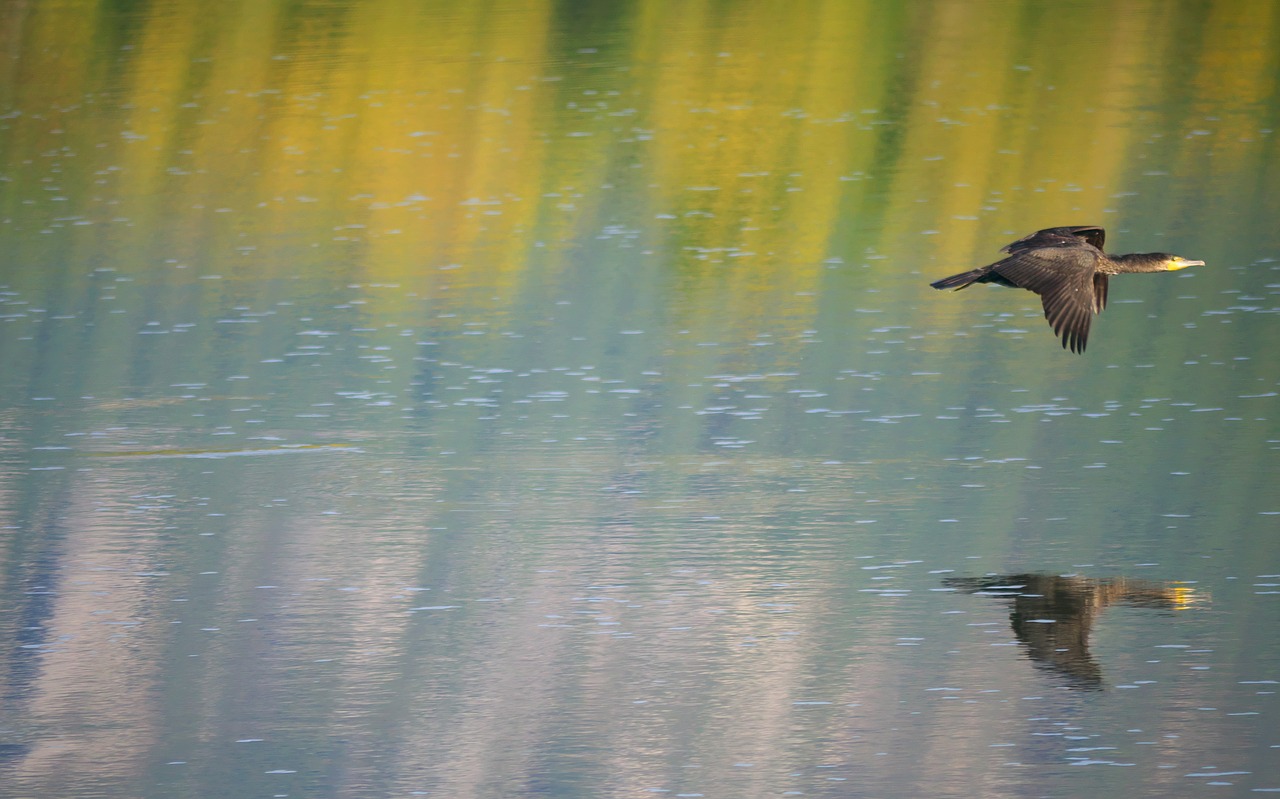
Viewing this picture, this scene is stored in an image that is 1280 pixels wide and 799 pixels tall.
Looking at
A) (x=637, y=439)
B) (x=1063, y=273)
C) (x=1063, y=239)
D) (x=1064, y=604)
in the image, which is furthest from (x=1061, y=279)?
(x=637, y=439)

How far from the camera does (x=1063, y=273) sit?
11.1 meters

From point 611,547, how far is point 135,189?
1102 centimetres

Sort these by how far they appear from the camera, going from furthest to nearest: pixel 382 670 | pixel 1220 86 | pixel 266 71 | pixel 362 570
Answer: pixel 266 71 < pixel 1220 86 < pixel 362 570 < pixel 382 670

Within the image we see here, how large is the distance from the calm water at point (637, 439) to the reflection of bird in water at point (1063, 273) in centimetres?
92

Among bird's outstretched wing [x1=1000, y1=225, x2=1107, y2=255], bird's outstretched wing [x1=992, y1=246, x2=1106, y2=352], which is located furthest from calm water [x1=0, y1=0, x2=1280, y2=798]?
bird's outstretched wing [x1=1000, y1=225, x2=1107, y2=255]

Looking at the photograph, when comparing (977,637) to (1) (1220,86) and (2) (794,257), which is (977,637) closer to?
(2) (794,257)

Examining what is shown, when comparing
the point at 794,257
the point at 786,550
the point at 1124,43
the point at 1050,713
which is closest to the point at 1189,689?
the point at 1050,713

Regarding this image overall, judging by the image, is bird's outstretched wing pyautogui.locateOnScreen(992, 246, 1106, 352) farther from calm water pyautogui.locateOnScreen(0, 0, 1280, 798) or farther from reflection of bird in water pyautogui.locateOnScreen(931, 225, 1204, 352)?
calm water pyautogui.locateOnScreen(0, 0, 1280, 798)

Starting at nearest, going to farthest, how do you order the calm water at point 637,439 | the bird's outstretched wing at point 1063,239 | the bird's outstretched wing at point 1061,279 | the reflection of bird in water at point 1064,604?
the calm water at point 637,439, the reflection of bird in water at point 1064,604, the bird's outstretched wing at point 1061,279, the bird's outstretched wing at point 1063,239

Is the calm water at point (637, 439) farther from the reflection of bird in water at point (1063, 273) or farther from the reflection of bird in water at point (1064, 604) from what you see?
the reflection of bird in water at point (1063, 273)

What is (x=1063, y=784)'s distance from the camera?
7605mm

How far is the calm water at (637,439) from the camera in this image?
834cm

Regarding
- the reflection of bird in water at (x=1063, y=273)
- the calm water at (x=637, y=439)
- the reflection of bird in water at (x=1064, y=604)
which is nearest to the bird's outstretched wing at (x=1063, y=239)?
the reflection of bird in water at (x=1063, y=273)

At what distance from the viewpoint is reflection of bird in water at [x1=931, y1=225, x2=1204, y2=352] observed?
1093 cm
